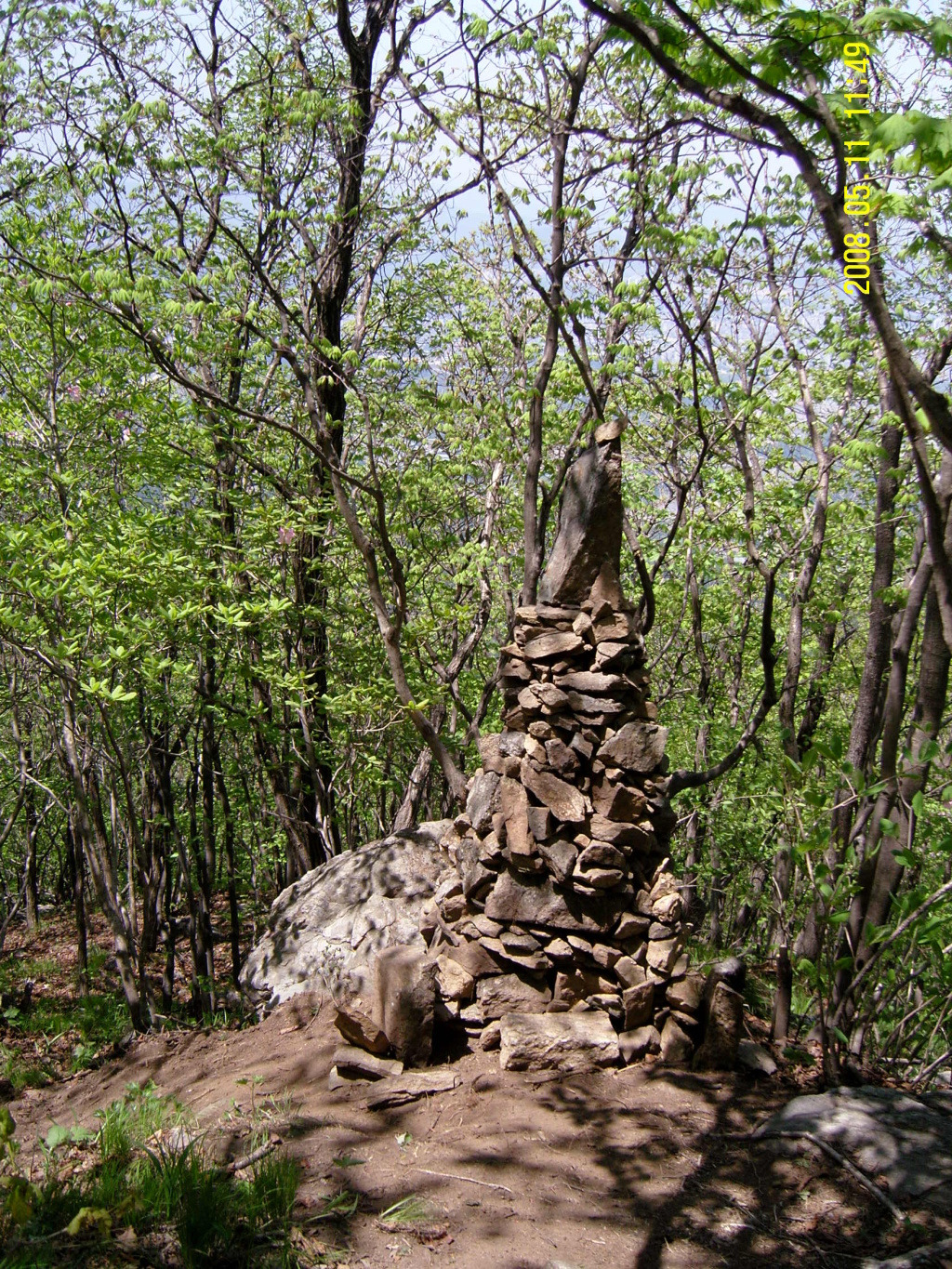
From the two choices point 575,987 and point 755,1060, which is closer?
point 755,1060

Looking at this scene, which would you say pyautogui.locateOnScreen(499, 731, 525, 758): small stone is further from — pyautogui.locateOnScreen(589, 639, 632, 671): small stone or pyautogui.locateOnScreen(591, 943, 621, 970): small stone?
pyautogui.locateOnScreen(591, 943, 621, 970): small stone

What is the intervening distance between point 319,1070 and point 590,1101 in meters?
1.33

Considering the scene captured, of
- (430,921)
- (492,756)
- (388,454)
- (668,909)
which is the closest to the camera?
(668,909)

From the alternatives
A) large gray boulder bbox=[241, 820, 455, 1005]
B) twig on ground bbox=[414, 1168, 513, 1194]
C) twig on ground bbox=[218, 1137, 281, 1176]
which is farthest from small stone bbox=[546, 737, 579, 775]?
twig on ground bbox=[218, 1137, 281, 1176]

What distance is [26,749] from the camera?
10.7 m

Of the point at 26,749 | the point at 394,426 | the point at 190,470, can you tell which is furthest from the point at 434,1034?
the point at 26,749

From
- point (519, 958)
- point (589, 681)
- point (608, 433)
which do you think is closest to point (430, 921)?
point (519, 958)

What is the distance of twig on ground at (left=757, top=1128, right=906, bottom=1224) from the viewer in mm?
2855

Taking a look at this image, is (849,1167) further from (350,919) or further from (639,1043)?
(350,919)

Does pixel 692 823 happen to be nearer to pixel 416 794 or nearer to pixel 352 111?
pixel 416 794

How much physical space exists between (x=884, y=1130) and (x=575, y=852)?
1.73 metres

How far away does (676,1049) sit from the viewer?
13.7 ft

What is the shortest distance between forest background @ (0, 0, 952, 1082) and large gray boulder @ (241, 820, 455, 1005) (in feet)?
2.30

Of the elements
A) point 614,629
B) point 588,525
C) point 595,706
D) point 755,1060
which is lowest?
point 755,1060
